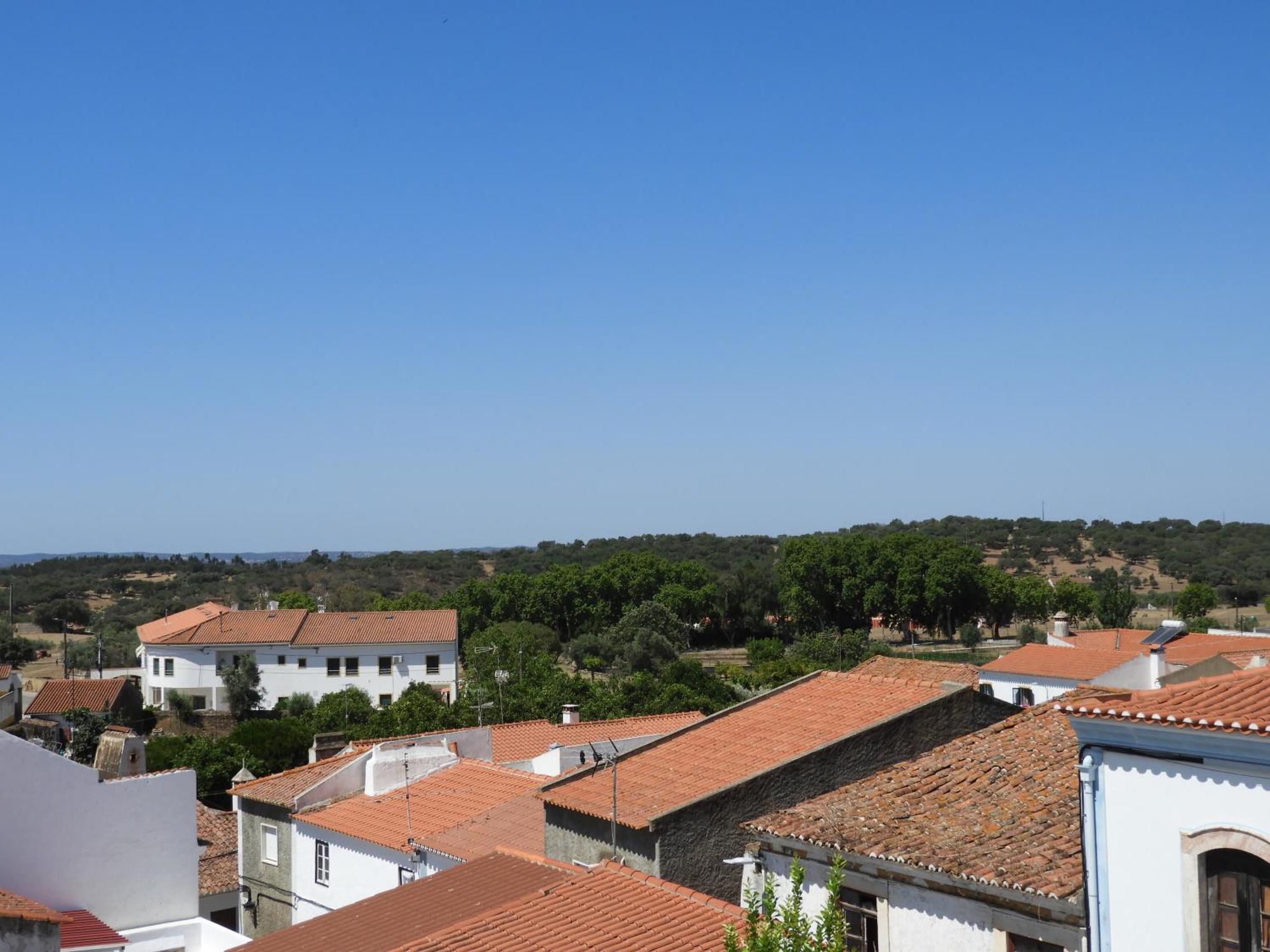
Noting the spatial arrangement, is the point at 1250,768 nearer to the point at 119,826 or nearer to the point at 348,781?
the point at 119,826

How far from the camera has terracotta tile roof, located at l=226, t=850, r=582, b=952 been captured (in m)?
13.7

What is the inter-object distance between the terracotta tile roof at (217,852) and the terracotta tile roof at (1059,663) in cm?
2457

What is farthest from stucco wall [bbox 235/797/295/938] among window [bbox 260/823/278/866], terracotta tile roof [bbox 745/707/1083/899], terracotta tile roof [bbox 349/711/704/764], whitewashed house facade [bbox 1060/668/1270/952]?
whitewashed house facade [bbox 1060/668/1270/952]

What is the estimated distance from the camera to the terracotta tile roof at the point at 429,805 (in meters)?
19.6

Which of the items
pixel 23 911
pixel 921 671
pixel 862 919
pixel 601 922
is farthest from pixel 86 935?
pixel 921 671

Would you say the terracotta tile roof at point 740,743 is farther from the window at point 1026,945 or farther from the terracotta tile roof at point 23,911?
the terracotta tile roof at point 23,911

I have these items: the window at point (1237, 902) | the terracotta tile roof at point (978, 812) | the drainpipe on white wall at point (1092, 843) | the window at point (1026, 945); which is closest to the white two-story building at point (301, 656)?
the terracotta tile roof at point (978, 812)

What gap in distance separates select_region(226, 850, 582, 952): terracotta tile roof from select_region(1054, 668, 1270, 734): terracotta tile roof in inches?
271

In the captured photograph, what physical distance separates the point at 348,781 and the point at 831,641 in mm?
56804

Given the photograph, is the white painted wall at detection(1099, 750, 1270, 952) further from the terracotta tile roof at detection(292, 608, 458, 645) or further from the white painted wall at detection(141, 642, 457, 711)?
the terracotta tile roof at detection(292, 608, 458, 645)

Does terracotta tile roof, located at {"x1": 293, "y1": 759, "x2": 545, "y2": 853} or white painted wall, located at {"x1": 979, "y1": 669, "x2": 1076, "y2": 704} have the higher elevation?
terracotta tile roof, located at {"x1": 293, "y1": 759, "x2": 545, "y2": 853}

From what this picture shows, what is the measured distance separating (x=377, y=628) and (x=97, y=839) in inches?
2334

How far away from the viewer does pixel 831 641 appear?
77000 millimetres

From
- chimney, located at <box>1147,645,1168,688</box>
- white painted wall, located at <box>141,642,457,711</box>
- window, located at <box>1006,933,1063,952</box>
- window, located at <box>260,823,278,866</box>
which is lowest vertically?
white painted wall, located at <box>141,642,457,711</box>
